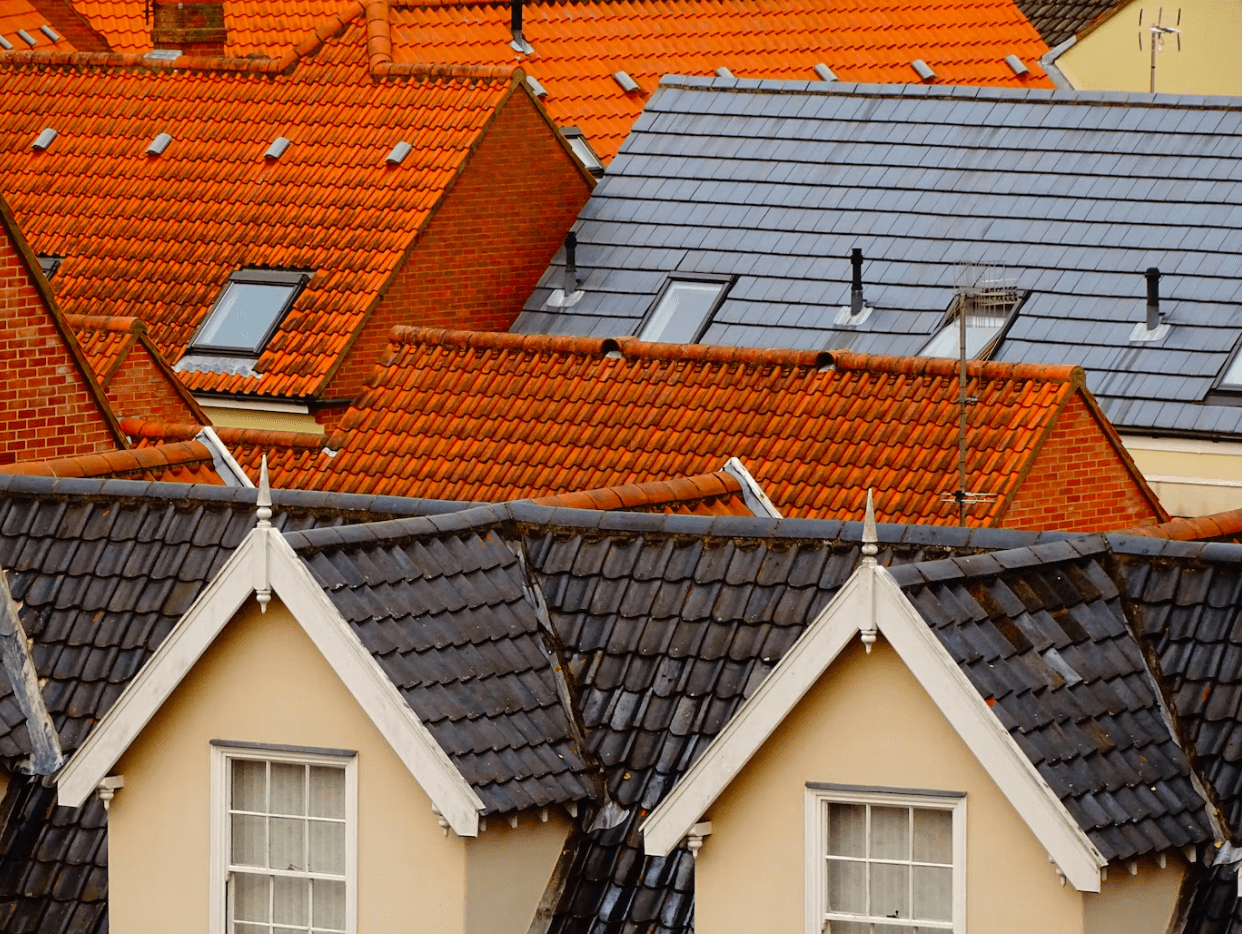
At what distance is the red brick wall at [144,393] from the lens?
31281 mm

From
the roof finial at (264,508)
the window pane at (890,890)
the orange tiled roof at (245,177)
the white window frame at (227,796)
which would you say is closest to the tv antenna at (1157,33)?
the orange tiled roof at (245,177)

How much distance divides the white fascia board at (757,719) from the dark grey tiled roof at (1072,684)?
1.37 feet

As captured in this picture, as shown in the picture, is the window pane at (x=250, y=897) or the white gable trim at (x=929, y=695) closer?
A: the white gable trim at (x=929, y=695)

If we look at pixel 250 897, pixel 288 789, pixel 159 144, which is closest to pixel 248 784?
pixel 288 789

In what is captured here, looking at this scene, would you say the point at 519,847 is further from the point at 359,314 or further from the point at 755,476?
the point at 359,314

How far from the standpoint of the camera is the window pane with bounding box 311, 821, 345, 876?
1521cm

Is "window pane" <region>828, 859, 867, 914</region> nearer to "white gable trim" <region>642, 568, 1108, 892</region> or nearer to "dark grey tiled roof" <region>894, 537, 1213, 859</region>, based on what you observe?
"white gable trim" <region>642, 568, 1108, 892</region>

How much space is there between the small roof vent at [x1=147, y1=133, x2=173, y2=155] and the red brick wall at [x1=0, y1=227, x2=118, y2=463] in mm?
17141

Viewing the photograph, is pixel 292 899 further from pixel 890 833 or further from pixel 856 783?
pixel 890 833

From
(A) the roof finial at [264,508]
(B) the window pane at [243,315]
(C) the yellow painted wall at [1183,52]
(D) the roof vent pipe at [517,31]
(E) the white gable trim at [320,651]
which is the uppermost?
(C) the yellow painted wall at [1183,52]

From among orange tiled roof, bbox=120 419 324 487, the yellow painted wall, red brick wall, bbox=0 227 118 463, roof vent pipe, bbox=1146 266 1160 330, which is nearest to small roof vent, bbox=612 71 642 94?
roof vent pipe, bbox=1146 266 1160 330

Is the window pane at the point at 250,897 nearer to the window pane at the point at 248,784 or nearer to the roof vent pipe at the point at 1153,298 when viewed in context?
the window pane at the point at 248,784

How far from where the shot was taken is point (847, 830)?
47.7ft

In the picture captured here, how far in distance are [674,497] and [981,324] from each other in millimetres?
15164
